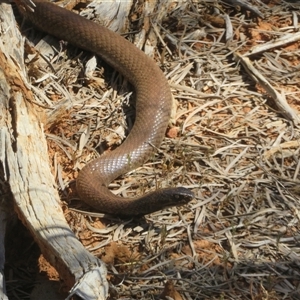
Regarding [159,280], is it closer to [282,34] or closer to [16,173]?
[16,173]

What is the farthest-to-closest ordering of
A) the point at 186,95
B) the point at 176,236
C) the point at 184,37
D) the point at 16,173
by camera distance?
the point at 184,37 < the point at 186,95 < the point at 176,236 < the point at 16,173

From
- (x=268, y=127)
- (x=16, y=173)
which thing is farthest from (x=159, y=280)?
(x=268, y=127)

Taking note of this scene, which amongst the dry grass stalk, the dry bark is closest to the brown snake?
the dry grass stalk

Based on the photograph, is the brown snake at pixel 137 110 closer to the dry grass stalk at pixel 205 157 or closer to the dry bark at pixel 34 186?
the dry grass stalk at pixel 205 157

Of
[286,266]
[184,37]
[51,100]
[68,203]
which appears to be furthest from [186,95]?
[286,266]

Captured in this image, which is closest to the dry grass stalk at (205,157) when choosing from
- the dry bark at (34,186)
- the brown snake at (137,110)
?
the brown snake at (137,110)

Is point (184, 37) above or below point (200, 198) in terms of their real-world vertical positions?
above

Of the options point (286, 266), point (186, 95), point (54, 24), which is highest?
point (54, 24)

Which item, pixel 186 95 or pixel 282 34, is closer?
pixel 186 95

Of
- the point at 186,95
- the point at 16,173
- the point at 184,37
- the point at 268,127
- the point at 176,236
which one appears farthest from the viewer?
the point at 184,37
